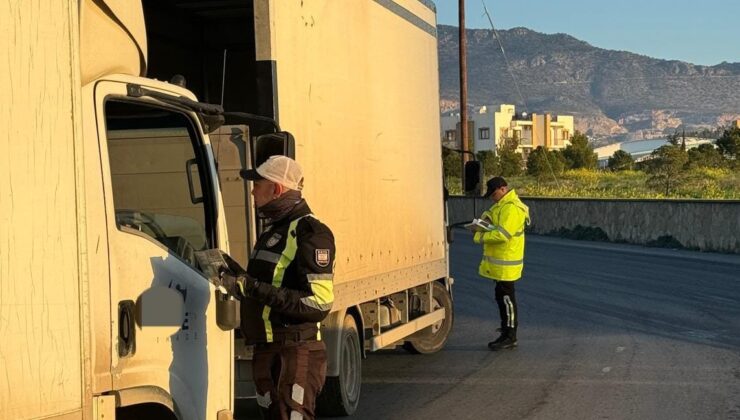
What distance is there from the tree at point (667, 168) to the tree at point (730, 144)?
2165 millimetres

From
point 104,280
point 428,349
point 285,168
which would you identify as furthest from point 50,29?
point 428,349

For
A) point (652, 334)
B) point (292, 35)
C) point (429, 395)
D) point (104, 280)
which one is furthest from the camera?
point (652, 334)

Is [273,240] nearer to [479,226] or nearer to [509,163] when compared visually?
[479,226]

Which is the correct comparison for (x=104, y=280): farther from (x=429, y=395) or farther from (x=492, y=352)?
(x=492, y=352)

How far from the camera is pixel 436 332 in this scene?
480 inches

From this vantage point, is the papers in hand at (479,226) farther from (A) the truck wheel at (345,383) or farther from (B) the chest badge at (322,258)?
(B) the chest badge at (322,258)

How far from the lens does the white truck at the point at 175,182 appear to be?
147 inches

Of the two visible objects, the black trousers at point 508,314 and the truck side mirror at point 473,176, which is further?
the black trousers at point 508,314

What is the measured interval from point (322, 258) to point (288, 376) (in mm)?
571

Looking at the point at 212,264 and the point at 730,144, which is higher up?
the point at 212,264

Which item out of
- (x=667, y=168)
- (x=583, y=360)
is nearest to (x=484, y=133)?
(x=667, y=168)

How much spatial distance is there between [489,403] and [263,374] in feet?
13.6

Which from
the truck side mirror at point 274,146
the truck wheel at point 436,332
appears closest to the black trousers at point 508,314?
the truck wheel at point 436,332

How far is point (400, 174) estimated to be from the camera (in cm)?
1009
